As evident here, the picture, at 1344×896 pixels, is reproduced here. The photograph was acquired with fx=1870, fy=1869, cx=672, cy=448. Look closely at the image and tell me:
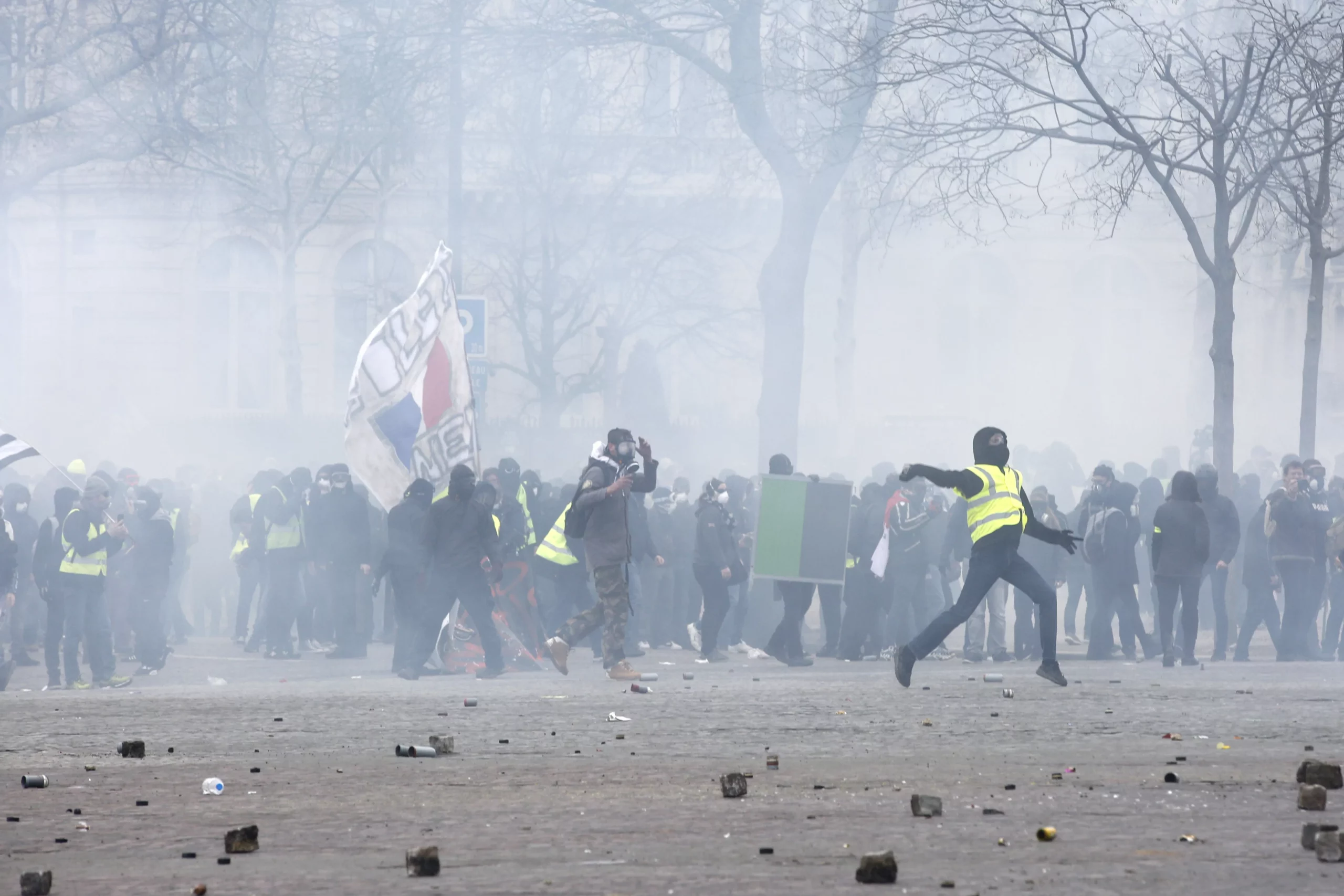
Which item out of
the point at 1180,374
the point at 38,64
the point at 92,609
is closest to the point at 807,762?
the point at 92,609

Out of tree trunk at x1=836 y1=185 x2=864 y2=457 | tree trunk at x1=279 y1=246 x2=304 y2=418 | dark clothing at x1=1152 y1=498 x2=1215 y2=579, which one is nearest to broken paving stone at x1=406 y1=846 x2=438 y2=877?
dark clothing at x1=1152 y1=498 x2=1215 y2=579

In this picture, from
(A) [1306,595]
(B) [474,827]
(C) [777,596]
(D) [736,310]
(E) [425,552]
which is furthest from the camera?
(D) [736,310]

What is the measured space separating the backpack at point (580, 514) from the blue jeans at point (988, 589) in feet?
8.52

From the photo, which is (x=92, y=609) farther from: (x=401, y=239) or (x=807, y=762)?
(x=401, y=239)

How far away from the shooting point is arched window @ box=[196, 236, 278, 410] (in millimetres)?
46688

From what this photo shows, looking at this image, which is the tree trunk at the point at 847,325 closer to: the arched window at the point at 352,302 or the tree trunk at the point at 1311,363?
the arched window at the point at 352,302

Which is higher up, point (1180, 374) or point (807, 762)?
point (1180, 374)

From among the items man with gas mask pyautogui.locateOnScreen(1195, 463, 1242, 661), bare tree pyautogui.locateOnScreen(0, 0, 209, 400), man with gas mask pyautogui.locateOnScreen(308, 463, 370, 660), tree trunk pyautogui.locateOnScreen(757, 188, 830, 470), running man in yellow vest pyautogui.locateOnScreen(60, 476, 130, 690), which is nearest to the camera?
running man in yellow vest pyautogui.locateOnScreen(60, 476, 130, 690)

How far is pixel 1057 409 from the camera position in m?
48.5

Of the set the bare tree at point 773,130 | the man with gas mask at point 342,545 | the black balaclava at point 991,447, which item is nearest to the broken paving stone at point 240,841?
the black balaclava at point 991,447

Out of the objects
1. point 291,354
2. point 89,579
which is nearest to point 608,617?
point 89,579

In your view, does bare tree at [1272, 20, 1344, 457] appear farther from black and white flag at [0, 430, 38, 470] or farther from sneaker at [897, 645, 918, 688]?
black and white flag at [0, 430, 38, 470]

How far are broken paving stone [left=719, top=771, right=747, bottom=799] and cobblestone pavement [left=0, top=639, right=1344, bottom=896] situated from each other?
35mm

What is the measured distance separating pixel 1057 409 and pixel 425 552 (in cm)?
3656
